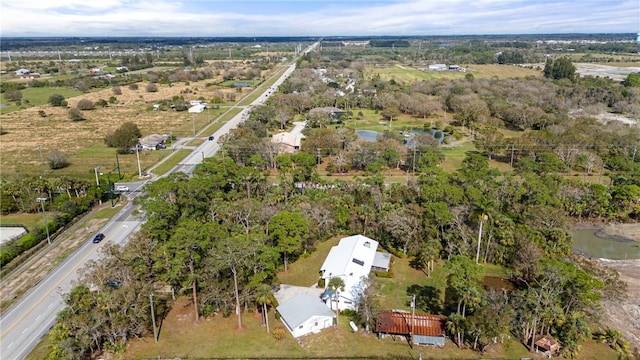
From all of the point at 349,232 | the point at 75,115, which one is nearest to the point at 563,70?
the point at 349,232

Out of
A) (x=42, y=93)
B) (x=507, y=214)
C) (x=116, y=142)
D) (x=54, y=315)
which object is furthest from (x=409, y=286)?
(x=42, y=93)

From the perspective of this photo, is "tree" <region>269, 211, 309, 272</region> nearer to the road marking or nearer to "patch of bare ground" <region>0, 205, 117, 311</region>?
the road marking

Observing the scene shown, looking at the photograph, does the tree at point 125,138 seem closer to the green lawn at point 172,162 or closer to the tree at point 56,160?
the green lawn at point 172,162

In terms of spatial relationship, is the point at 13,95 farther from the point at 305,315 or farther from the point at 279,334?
the point at 305,315

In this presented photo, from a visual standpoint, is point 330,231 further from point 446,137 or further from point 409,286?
point 446,137

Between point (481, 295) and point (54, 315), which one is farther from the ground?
point (481, 295)

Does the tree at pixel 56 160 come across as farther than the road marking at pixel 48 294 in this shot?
Yes

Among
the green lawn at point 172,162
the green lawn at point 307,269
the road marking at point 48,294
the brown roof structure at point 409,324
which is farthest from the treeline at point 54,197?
the brown roof structure at point 409,324

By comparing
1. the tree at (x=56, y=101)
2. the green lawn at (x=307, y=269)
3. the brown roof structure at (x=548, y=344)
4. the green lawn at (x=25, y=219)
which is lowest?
the green lawn at (x=307, y=269)
